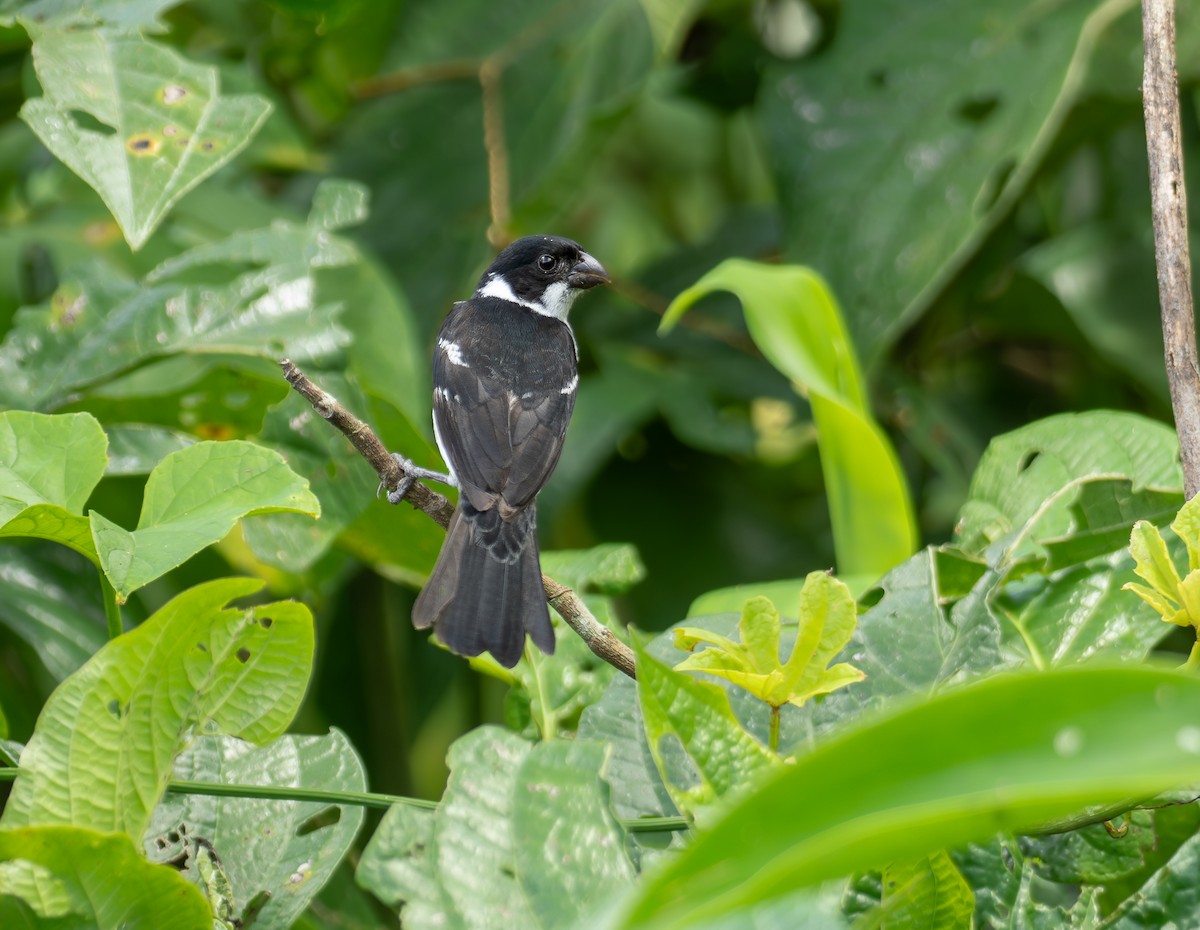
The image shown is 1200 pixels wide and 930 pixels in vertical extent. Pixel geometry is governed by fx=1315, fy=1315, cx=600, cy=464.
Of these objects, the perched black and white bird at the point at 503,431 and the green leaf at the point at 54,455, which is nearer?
the green leaf at the point at 54,455

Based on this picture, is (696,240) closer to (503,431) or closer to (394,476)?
(503,431)

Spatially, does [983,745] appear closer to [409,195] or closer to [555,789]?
[555,789]

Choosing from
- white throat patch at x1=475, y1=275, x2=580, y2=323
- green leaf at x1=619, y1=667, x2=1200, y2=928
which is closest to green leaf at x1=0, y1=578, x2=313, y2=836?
green leaf at x1=619, y1=667, x2=1200, y2=928

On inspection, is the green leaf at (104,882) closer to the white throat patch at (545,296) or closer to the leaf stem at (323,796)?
the leaf stem at (323,796)

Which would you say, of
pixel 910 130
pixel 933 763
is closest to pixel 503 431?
pixel 910 130

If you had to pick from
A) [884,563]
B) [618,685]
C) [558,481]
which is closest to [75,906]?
[618,685]

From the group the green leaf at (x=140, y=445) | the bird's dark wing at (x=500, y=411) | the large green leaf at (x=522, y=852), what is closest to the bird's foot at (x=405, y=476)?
the bird's dark wing at (x=500, y=411)

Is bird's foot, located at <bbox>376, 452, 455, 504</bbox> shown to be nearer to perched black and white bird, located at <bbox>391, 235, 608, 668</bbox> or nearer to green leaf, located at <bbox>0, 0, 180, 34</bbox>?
perched black and white bird, located at <bbox>391, 235, 608, 668</bbox>
